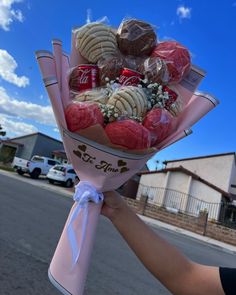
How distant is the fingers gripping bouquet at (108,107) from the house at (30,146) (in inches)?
1553

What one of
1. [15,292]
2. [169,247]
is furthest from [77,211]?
[15,292]

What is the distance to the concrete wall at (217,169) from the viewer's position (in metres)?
27.7

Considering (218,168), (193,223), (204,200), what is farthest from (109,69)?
(218,168)

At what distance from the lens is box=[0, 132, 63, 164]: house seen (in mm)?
40312

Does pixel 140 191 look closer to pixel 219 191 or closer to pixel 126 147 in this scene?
pixel 219 191

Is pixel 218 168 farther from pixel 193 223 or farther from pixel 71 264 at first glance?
pixel 71 264

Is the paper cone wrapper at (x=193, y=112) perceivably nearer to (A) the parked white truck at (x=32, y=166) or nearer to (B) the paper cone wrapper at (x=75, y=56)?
(B) the paper cone wrapper at (x=75, y=56)

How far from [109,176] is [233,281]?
698 millimetres

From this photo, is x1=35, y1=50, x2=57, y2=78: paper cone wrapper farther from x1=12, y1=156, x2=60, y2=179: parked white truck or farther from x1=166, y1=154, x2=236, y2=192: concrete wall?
x1=166, y1=154, x2=236, y2=192: concrete wall

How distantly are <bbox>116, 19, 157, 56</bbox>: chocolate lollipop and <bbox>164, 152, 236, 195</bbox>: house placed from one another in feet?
89.9

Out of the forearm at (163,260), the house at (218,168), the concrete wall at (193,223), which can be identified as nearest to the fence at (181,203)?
the concrete wall at (193,223)

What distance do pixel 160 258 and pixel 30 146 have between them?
40829 millimetres

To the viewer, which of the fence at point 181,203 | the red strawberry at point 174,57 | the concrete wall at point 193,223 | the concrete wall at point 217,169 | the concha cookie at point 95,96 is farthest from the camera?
the concrete wall at point 217,169

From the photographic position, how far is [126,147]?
4.44 ft
